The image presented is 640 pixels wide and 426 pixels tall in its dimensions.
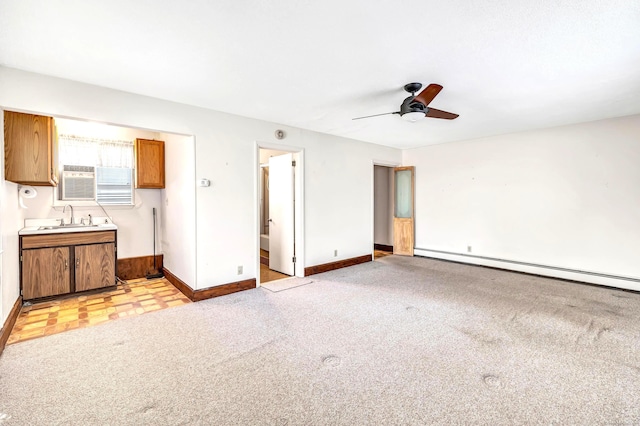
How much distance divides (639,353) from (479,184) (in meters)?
A: 3.64

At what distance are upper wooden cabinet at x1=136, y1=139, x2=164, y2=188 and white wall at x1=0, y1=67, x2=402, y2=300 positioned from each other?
1561 millimetres

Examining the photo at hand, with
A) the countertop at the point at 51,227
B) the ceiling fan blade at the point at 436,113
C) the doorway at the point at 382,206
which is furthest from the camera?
the doorway at the point at 382,206

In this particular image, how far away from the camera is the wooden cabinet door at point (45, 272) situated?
3.54 metres

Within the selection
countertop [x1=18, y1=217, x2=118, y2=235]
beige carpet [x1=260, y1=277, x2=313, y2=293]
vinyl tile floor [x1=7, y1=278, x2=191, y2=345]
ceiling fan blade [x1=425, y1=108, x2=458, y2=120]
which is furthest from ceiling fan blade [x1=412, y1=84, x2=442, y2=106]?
countertop [x1=18, y1=217, x2=118, y2=235]

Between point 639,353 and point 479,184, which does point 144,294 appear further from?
point 479,184

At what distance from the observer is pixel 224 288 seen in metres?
3.95

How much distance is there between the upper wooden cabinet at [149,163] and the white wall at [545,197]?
206 inches

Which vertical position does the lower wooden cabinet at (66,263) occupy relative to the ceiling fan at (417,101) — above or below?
below

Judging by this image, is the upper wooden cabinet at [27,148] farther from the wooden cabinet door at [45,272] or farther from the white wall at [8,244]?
the wooden cabinet door at [45,272]

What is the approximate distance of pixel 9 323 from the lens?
9.14 feet

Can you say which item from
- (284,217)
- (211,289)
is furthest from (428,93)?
(211,289)

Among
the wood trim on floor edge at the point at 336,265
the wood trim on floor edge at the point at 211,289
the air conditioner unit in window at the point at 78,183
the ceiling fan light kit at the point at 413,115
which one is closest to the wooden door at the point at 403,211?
the wood trim on floor edge at the point at 336,265

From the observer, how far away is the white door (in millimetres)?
4949

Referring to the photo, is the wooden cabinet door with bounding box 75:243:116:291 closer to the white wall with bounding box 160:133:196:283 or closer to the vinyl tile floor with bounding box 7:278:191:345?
the vinyl tile floor with bounding box 7:278:191:345
